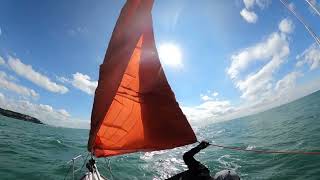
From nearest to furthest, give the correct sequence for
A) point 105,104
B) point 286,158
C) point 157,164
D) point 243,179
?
point 105,104
point 243,179
point 286,158
point 157,164

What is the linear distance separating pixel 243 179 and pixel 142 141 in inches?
435

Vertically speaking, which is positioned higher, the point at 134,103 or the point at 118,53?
the point at 118,53

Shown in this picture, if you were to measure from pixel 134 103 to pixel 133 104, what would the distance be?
0.12 ft

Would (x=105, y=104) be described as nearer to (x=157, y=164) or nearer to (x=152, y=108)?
(x=152, y=108)

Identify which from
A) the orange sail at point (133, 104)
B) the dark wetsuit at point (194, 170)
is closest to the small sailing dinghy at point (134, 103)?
the orange sail at point (133, 104)

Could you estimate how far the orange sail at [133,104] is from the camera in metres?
6.81

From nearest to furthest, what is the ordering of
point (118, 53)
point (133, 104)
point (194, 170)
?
point (194, 170) < point (118, 53) < point (133, 104)

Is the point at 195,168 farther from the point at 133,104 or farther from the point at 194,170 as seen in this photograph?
the point at 133,104

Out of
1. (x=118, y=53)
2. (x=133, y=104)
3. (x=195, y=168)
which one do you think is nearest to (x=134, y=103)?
(x=133, y=104)

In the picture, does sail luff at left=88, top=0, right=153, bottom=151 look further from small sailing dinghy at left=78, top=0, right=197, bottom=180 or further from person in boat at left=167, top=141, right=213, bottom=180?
person in boat at left=167, top=141, right=213, bottom=180

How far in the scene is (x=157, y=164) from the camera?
2333cm

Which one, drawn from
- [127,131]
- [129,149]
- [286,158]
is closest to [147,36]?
[127,131]

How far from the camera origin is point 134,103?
7.02 m

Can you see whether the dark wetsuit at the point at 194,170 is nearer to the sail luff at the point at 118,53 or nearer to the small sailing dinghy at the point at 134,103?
the small sailing dinghy at the point at 134,103
